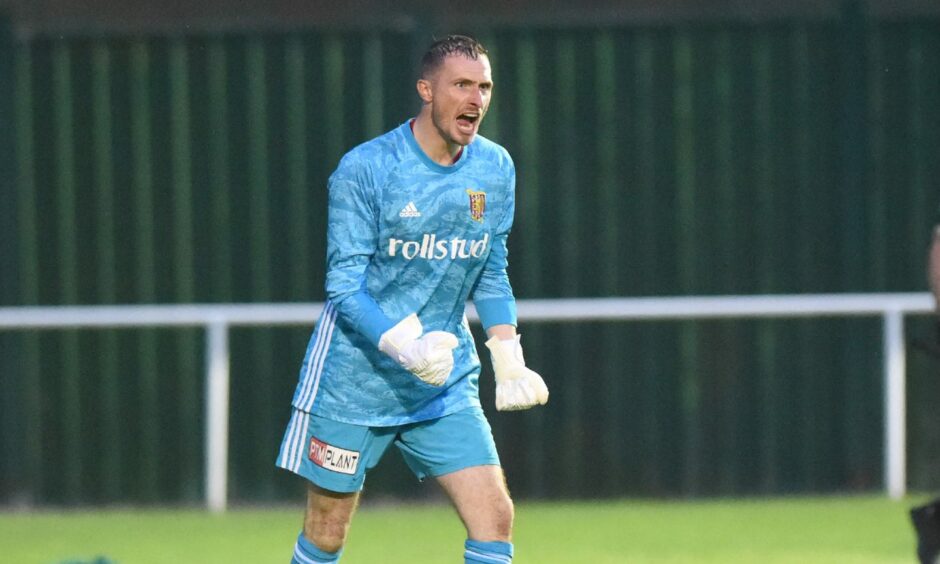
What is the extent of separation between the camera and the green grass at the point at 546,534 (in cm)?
807

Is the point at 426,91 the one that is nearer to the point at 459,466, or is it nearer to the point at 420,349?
the point at 420,349

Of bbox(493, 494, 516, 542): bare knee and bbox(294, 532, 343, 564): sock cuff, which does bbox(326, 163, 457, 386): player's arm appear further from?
bbox(294, 532, 343, 564): sock cuff

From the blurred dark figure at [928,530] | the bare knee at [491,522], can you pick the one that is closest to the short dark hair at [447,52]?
the bare knee at [491,522]

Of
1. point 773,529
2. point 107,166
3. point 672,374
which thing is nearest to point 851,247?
point 672,374

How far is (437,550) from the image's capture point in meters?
8.34

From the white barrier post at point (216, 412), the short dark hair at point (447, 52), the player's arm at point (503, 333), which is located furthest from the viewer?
the white barrier post at point (216, 412)

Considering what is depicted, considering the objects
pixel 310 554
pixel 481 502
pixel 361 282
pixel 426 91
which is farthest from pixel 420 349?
pixel 310 554

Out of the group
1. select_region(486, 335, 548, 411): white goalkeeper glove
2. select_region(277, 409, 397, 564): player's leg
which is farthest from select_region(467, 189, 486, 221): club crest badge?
select_region(277, 409, 397, 564): player's leg

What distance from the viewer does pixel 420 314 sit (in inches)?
218

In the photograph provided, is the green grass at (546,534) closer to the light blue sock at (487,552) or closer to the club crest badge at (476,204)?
the light blue sock at (487,552)

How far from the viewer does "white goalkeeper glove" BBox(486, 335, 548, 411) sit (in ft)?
18.1

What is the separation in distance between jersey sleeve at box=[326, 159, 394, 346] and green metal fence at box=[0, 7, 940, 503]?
16.2 ft

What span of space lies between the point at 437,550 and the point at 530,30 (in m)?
3.44

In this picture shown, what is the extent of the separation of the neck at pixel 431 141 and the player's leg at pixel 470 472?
82 cm
